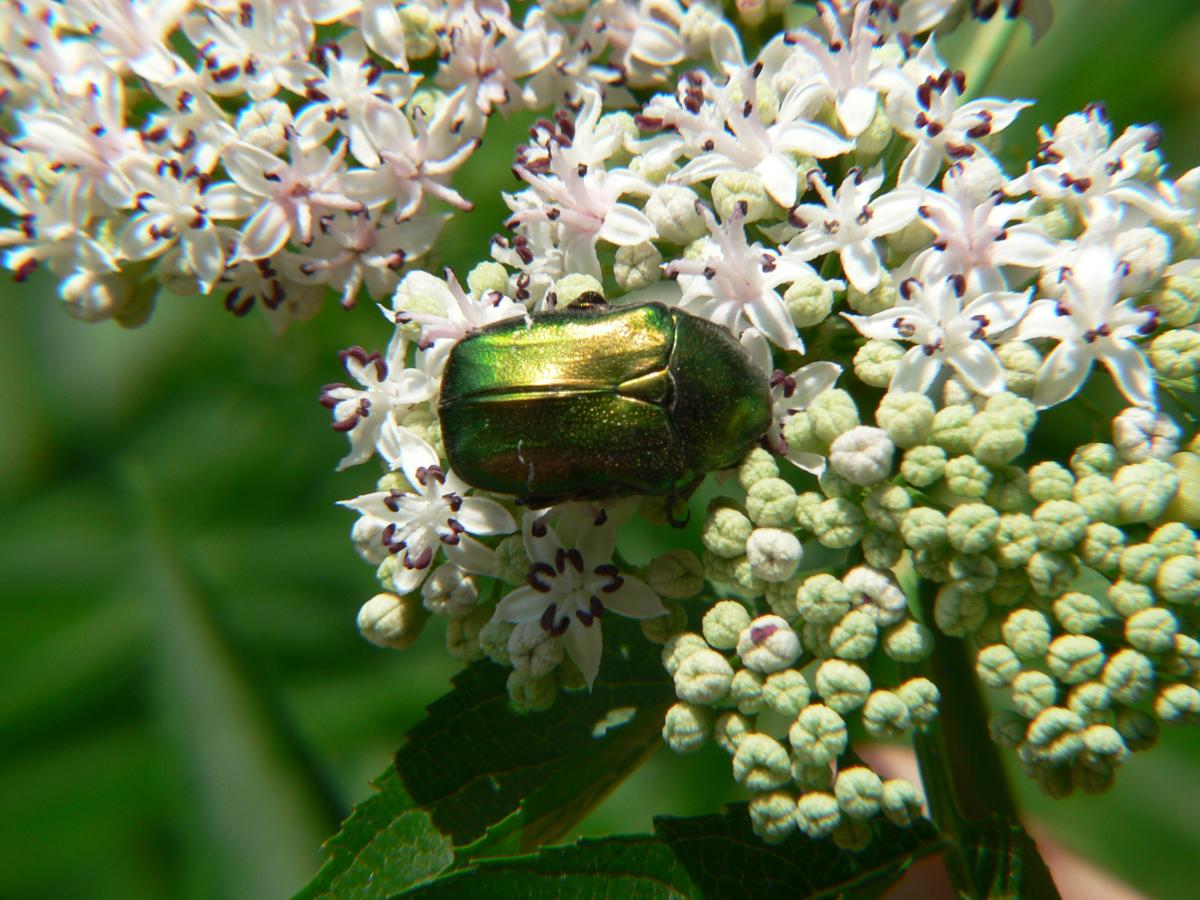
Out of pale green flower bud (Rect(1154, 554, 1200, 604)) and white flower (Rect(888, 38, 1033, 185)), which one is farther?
white flower (Rect(888, 38, 1033, 185))

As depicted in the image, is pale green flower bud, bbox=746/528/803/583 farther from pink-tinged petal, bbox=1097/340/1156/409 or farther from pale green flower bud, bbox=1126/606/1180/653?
pink-tinged petal, bbox=1097/340/1156/409

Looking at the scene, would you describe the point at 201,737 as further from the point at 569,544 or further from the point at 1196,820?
the point at 1196,820

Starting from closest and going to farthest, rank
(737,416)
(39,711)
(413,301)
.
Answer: (737,416) → (413,301) → (39,711)

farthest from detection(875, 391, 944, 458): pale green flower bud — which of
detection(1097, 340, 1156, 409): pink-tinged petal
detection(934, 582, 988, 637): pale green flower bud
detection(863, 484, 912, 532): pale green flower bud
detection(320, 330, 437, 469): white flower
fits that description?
detection(320, 330, 437, 469): white flower

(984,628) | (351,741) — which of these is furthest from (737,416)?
(351,741)

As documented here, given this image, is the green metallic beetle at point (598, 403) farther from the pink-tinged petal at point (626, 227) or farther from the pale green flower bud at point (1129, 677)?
the pale green flower bud at point (1129, 677)
